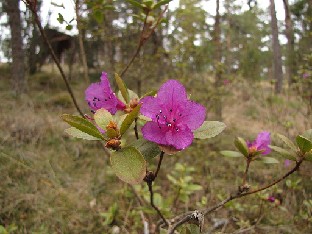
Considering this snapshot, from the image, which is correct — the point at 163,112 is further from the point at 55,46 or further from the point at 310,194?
the point at 55,46

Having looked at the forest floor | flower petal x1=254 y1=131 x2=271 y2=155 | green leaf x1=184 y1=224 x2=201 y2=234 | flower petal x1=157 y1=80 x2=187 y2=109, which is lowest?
the forest floor

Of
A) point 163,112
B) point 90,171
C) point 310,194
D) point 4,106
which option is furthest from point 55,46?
point 163,112

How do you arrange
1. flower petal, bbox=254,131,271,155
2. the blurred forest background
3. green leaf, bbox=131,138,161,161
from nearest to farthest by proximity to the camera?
green leaf, bbox=131,138,161,161 → flower petal, bbox=254,131,271,155 → the blurred forest background

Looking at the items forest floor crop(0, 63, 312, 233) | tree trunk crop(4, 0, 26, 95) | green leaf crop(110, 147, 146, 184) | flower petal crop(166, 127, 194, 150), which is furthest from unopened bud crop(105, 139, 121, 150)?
tree trunk crop(4, 0, 26, 95)

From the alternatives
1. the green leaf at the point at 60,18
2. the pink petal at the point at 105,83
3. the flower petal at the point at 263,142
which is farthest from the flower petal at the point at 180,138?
the green leaf at the point at 60,18

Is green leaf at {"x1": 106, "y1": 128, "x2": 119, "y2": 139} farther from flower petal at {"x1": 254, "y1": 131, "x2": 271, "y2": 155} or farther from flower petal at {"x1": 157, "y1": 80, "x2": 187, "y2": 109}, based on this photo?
flower petal at {"x1": 254, "y1": 131, "x2": 271, "y2": 155}

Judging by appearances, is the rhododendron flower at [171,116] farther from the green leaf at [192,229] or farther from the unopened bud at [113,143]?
the green leaf at [192,229]

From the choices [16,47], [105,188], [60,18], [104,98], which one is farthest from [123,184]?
[16,47]
